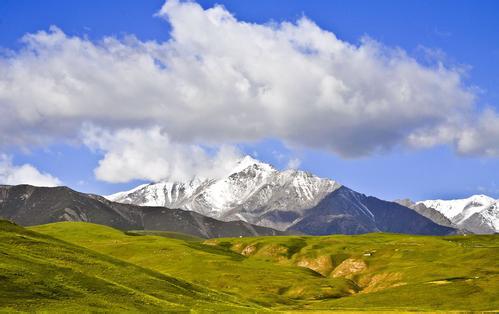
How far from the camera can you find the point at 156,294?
9469 cm

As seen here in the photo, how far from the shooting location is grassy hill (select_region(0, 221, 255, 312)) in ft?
235

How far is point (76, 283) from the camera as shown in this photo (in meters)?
82.4

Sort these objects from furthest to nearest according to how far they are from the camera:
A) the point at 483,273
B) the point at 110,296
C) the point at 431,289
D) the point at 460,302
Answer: the point at 483,273
the point at 431,289
the point at 460,302
the point at 110,296

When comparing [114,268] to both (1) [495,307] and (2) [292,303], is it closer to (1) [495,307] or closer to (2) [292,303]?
(2) [292,303]

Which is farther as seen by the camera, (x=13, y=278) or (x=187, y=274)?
(x=187, y=274)

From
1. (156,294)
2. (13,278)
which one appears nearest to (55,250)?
(156,294)

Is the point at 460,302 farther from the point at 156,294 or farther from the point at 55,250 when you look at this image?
the point at 55,250

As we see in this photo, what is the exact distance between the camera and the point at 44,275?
80.8m

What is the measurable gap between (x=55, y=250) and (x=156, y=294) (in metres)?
19.6

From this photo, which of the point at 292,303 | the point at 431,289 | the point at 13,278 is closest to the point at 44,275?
the point at 13,278

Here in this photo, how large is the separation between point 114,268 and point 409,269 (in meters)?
118

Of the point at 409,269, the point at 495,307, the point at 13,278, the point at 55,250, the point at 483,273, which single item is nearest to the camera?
the point at 13,278

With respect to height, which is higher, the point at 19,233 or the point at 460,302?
the point at 19,233

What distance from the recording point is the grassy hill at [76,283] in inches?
2825
